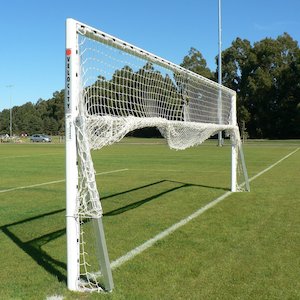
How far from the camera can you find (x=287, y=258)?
584cm

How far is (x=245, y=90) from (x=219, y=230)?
81.0 meters

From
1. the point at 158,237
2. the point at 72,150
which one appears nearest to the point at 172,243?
the point at 158,237

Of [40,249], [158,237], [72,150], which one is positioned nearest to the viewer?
[72,150]

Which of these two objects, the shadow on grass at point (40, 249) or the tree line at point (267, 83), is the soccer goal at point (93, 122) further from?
the tree line at point (267, 83)

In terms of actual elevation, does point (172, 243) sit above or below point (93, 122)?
below

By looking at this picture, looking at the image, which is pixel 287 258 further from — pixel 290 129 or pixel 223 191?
pixel 290 129

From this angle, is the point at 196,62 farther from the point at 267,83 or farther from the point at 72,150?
the point at 72,150

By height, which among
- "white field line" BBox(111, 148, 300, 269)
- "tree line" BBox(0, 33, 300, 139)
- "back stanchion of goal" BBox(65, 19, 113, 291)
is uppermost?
"tree line" BBox(0, 33, 300, 139)

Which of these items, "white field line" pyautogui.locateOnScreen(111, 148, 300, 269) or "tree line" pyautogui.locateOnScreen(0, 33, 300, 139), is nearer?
"white field line" pyautogui.locateOnScreen(111, 148, 300, 269)

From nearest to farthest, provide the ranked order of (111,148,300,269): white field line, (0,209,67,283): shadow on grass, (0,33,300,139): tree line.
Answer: (0,209,67,283): shadow on grass, (111,148,300,269): white field line, (0,33,300,139): tree line

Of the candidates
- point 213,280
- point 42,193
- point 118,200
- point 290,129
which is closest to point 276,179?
point 118,200

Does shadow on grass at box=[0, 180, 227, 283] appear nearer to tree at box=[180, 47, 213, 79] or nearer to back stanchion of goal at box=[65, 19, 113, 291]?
back stanchion of goal at box=[65, 19, 113, 291]

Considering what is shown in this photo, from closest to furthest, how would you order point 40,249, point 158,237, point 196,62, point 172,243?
point 40,249, point 172,243, point 158,237, point 196,62

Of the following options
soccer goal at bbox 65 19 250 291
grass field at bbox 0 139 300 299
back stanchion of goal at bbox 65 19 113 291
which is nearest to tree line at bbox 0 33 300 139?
grass field at bbox 0 139 300 299
